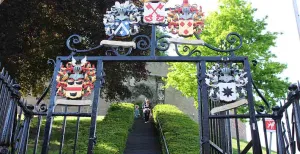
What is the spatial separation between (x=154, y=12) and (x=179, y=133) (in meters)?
7.52

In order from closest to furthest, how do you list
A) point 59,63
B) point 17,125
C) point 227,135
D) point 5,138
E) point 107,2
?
1. point 5,138
2. point 17,125
3. point 227,135
4. point 59,63
5. point 107,2

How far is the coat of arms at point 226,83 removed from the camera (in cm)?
520

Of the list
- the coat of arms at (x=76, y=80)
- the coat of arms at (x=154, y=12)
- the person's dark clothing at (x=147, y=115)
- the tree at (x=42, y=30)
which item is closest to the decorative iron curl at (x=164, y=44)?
the coat of arms at (x=154, y=12)

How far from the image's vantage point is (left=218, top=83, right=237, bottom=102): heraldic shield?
5.18 meters

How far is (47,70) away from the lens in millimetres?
13258

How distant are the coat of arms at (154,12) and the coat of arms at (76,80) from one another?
1.31m

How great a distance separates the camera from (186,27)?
227 inches

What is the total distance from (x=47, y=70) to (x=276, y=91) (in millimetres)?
9427

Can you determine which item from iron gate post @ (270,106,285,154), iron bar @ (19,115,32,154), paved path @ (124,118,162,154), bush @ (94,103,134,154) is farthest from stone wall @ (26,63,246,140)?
iron gate post @ (270,106,285,154)

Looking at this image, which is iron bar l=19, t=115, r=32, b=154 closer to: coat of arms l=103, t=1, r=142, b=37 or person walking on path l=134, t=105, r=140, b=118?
coat of arms l=103, t=1, r=142, b=37

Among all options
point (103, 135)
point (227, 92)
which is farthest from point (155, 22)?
point (103, 135)

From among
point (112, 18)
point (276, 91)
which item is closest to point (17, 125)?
point (112, 18)

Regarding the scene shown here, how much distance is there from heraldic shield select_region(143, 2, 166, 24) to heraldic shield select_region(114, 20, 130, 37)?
328mm

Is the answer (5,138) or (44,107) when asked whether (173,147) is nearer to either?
(44,107)
